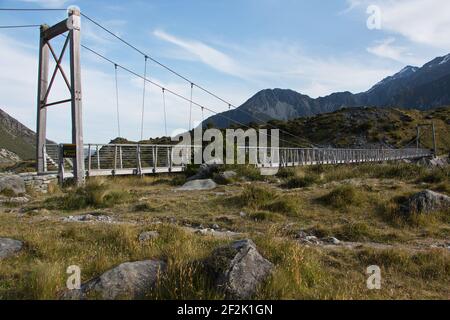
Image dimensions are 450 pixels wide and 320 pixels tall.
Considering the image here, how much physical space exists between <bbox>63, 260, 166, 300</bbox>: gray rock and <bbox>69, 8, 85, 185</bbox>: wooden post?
1013cm

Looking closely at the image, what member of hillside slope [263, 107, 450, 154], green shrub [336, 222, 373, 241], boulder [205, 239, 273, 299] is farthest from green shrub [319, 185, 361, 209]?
hillside slope [263, 107, 450, 154]

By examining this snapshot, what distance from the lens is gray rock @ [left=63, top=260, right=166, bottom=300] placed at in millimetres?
3412

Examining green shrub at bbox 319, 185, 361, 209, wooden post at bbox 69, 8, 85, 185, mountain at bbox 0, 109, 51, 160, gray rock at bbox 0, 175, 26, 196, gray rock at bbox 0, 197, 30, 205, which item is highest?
mountain at bbox 0, 109, 51, 160

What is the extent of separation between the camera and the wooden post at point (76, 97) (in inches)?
522

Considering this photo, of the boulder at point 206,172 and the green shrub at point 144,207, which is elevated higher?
the boulder at point 206,172

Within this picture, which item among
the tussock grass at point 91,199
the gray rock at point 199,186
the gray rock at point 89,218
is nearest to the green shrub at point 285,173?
the gray rock at point 199,186

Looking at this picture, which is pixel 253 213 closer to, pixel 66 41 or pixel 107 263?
pixel 107 263

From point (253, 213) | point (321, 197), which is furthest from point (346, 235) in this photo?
point (321, 197)

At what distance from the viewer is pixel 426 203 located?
7.57m

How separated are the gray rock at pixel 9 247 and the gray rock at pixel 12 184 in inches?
259

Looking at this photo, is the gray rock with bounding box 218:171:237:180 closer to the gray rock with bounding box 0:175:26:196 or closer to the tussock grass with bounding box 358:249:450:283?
the gray rock with bounding box 0:175:26:196

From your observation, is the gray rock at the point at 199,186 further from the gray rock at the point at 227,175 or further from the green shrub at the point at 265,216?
the green shrub at the point at 265,216

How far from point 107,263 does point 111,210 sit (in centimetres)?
462

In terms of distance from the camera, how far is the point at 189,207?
8992 mm
